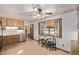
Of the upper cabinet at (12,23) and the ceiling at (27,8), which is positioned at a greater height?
the ceiling at (27,8)

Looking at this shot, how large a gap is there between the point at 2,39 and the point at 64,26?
50.9 inches

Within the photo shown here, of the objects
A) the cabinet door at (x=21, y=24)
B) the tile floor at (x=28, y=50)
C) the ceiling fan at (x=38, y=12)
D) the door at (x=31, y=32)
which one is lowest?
the tile floor at (x=28, y=50)

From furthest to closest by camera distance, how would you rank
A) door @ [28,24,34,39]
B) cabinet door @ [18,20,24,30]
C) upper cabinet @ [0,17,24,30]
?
door @ [28,24,34,39], cabinet door @ [18,20,24,30], upper cabinet @ [0,17,24,30]

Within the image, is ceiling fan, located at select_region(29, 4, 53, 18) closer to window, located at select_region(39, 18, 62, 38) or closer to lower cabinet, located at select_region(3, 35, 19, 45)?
window, located at select_region(39, 18, 62, 38)

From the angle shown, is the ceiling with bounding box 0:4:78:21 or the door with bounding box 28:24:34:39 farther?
the door with bounding box 28:24:34:39

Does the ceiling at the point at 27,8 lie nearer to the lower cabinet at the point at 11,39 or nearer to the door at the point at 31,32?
the door at the point at 31,32

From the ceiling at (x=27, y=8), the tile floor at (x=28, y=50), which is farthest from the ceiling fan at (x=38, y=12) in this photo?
the tile floor at (x=28, y=50)

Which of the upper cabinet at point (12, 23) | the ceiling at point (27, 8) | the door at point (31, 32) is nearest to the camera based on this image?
the ceiling at point (27, 8)

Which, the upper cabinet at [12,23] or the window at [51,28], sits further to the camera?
the window at [51,28]

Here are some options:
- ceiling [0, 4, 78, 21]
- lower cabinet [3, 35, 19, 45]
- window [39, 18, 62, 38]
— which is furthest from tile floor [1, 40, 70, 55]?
ceiling [0, 4, 78, 21]

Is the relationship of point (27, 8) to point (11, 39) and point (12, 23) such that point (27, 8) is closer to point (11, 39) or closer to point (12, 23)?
point (12, 23)

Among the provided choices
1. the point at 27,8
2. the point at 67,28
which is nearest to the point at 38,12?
the point at 27,8

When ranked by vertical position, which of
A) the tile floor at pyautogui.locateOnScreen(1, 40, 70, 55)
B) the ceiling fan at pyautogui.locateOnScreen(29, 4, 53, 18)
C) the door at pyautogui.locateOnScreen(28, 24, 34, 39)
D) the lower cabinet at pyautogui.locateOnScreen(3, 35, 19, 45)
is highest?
the ceiling fan at pyautogui.locateOnScreen(29, 4, 53, 18)
